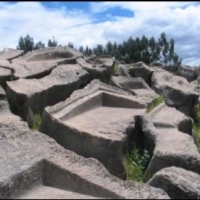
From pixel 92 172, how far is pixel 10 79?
12.0ft

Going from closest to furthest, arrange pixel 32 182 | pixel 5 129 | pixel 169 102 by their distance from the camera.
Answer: pixel 32 182 < pixel 5 129 < pixel 169 102

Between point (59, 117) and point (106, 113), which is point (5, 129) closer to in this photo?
point (59, 117)

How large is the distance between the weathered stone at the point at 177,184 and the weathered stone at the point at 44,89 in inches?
105

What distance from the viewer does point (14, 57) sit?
9.21 metres

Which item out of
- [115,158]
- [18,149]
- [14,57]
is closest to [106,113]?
[115,158]

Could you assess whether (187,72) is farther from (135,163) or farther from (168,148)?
(168,148)

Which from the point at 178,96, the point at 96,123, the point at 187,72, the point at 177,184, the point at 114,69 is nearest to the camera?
the point at 177,184

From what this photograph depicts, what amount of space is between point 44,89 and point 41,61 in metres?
2.15

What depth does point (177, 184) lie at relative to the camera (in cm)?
427

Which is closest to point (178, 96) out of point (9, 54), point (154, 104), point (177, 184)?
point (154, 104)

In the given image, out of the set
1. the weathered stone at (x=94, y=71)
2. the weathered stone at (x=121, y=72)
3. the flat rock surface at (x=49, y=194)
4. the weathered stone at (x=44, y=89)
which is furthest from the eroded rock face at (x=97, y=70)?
the flat rock surface at (x=49, y=194)

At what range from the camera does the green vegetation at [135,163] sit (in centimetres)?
548

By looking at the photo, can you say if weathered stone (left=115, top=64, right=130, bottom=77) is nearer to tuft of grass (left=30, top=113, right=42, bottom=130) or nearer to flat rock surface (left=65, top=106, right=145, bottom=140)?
flat rock surface (left=65, top=106, right=145, bottom=140)

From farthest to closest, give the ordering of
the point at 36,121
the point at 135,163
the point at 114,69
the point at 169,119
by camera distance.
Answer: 1. the point at 114,69
2. the point at 169,119
3. the point at 36,121
4. the point at 135,163
